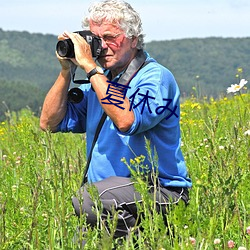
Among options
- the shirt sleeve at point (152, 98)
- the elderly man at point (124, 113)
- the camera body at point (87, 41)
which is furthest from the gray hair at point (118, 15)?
the shirt sleeve at point (152, 98)

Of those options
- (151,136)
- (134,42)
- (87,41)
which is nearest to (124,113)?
(151,136)

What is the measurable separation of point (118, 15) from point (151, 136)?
64 centimetres

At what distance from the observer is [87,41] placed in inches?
136

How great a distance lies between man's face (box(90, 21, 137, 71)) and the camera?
353 cm

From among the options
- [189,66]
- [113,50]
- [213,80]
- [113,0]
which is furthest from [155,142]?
[189,66]

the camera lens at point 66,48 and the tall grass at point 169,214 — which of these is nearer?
the tall grass at point 169,214

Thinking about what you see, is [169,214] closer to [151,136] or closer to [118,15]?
[151,136]

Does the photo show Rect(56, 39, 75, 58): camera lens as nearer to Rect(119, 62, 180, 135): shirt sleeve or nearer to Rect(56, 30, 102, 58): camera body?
Rect(56, 30, 102, 58): camera body

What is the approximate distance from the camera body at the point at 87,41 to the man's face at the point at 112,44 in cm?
5

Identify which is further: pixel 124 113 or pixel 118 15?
pixel 118 15

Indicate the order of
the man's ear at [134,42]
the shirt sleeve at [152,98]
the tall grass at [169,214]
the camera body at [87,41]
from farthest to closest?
the man's ear at [134,42] < the camera body at [87,41] < the shirt sleeve at [152,98] < the tall grass at [169,214]

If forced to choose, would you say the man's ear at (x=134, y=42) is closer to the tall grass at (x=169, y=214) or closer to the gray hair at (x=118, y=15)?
the gray hair at (x=118, y=15)

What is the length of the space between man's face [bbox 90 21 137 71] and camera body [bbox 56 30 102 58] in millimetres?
51

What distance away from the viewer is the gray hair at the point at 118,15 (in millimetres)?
3523
